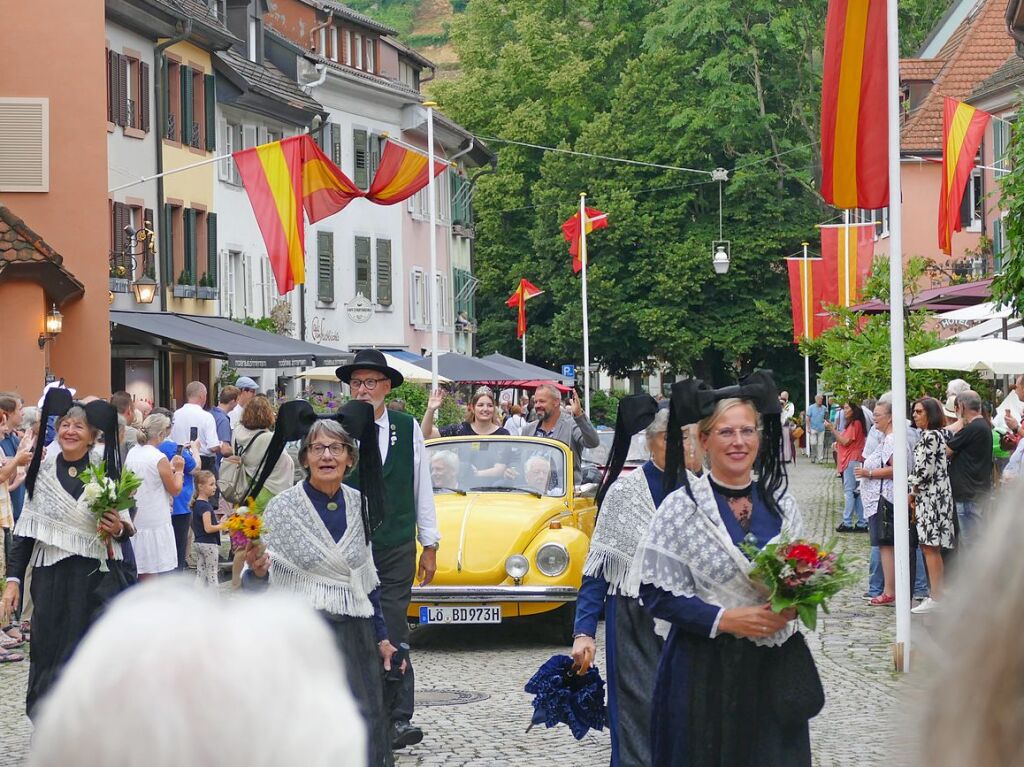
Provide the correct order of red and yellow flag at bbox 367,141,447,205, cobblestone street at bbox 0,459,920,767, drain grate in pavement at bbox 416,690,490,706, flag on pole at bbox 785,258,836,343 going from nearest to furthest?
cobblestone street at bbox 0,459,920,767 → drain grate in pavement at bbox 416,690,490,706 → red and yellow flag at bbox 367,141,447,205 → flag on pole at bbox 785,258,836,343

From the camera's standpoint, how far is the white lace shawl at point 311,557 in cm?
766

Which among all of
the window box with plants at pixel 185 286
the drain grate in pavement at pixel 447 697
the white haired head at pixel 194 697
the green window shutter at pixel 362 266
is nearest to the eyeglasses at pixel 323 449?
the drain grate in pavement at pixel 447 697

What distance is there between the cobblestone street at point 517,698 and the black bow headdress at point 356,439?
1.89 metres

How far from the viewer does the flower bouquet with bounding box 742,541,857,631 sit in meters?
5.54

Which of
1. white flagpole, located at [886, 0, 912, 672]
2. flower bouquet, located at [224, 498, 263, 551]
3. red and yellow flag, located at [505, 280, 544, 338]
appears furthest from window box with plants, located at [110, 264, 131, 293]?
flower bouquet, located at [224, 498, 263, 551]

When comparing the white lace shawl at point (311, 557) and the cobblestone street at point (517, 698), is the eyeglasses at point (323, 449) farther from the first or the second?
the cobblestone street at point (517, 698)

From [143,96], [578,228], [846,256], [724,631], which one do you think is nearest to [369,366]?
[724,631]

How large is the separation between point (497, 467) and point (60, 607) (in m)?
6.42

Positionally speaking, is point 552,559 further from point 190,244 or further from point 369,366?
point 190,244

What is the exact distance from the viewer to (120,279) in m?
32.7

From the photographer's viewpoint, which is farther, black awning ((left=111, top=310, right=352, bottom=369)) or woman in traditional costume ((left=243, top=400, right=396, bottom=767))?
black awning ((left=111, top=310, right=352, bottom=369))

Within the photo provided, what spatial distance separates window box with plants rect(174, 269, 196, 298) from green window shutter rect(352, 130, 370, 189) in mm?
13883

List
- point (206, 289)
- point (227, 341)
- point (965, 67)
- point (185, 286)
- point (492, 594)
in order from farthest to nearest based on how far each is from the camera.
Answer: point (965, 67)
point (206, 289)
point (185, 286)
point (227, 341)
point (492, 594)

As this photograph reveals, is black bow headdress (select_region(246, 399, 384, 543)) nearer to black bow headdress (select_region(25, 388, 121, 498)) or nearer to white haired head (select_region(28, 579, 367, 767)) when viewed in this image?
black bow headdress (select_region(25, 388, 121, 498))
